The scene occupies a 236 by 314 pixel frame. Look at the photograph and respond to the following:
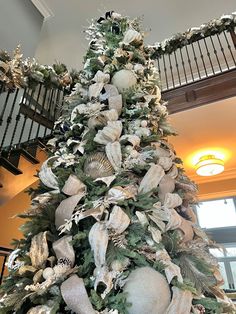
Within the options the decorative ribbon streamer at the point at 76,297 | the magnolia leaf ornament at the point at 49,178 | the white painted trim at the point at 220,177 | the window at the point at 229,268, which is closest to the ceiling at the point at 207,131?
the white painted trim at the point at 220,177

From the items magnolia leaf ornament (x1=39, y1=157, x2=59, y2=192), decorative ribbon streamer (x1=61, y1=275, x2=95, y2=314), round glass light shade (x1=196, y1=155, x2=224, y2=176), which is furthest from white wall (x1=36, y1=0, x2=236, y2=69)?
decorative ribbon streamer (x1=61, y1=275, x2=95, y2=314)

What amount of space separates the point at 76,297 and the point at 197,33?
362 centimetres

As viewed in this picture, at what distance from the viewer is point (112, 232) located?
0.80 metres

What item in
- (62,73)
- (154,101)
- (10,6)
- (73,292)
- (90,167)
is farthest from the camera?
(10,6)

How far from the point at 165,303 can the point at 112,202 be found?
35cm

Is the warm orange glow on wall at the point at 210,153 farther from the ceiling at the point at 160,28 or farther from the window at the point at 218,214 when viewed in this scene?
the window at the point at 218,214

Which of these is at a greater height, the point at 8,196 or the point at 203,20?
the point at 203,20

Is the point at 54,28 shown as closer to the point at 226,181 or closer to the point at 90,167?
the point at 226,181

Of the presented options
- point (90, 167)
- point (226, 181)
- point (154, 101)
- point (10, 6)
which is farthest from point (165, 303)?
point (10, 6)

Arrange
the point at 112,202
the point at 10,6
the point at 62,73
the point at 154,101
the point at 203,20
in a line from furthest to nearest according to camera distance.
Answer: the point at 203,20 < the point at 10,6 < the point at 62,73 < the point at 154,101 < the point at 112,202

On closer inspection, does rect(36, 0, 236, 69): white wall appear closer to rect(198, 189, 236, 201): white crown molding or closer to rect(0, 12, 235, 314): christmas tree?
rect(198, 189, 236, 201): white crown molding

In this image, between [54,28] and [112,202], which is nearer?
[112,202]

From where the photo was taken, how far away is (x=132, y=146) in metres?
1.13

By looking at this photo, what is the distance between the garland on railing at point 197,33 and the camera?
3.21 meters
